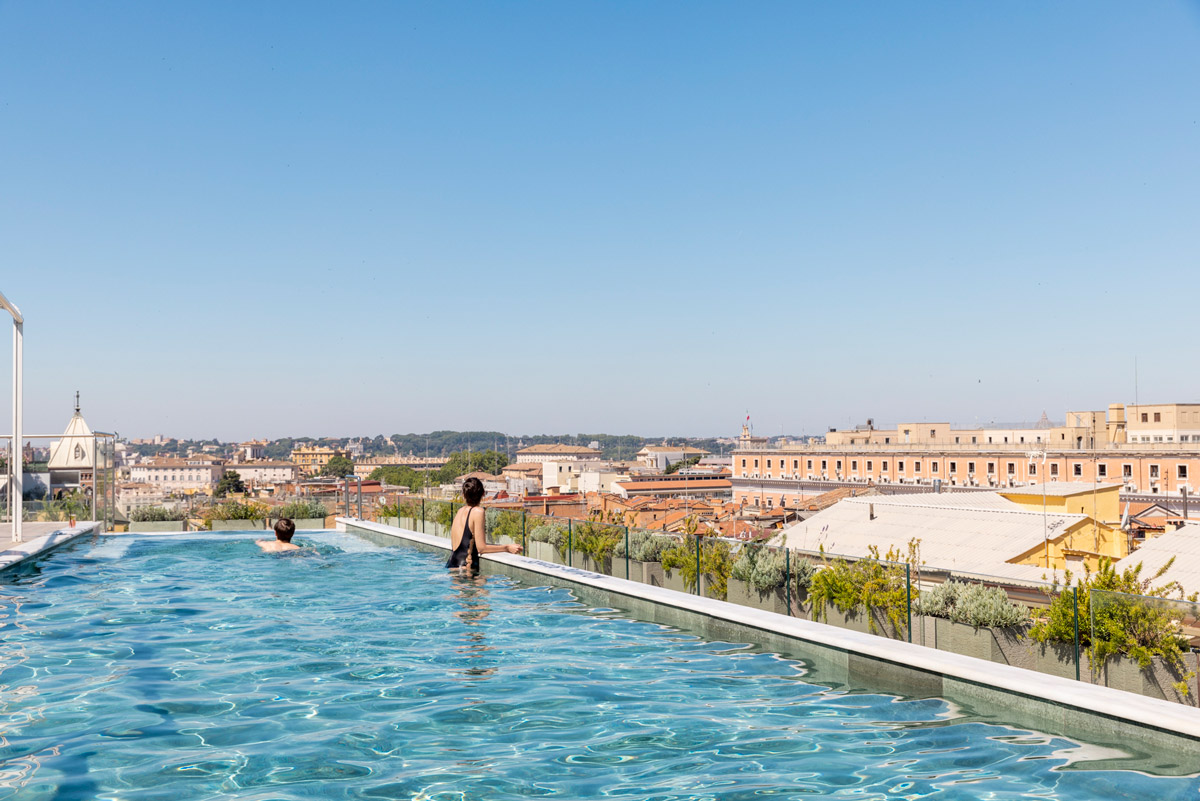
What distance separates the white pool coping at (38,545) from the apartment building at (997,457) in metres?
79.5

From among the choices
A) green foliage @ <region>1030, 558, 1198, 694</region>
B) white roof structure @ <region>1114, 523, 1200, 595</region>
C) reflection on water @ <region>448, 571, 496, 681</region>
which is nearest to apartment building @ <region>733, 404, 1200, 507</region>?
white roof structure @ <region>1114, 523, 1200, 595</region>

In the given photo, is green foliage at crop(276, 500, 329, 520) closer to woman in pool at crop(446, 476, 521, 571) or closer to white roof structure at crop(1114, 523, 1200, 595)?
woman in pool at crop(446, 476, 521, 571)

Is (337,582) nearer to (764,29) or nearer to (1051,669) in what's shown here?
(1051,669)

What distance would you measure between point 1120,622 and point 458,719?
4.87m

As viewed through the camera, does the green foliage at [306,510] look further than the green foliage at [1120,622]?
Yes

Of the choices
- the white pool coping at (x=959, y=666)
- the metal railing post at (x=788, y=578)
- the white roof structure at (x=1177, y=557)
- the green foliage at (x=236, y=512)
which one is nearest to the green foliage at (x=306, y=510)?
the green foliage at (x=236, y=512)

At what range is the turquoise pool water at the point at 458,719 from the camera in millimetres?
4895

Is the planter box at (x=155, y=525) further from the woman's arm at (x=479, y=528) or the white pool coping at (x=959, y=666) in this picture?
the white pool coping at (x=959, y=666)

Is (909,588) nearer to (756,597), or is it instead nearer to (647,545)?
(756,597)

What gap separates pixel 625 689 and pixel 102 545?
1603cm

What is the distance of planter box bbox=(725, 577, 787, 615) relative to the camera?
941cm

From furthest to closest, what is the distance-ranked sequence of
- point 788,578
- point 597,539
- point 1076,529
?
point 1076,529 → point 597,539 → point 788,578

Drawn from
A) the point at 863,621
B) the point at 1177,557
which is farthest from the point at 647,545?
the point at 1177,557

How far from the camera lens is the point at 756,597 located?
9750 millimetres
